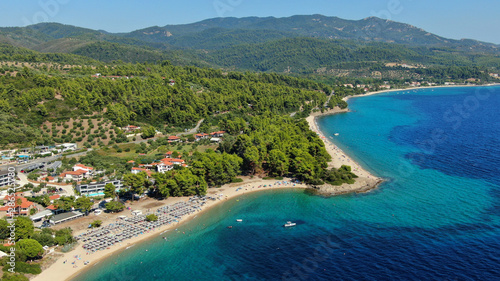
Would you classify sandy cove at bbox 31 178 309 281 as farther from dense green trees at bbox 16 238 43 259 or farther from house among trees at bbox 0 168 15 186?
house among trees at bbox 0 168 15 186

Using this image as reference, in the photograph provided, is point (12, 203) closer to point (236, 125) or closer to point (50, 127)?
point (50, 127)

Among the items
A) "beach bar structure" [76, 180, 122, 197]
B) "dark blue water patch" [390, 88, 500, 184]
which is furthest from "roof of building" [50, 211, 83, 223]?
"dark blue water patch" [390, 88, 500, 184]

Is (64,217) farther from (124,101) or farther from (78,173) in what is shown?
(124,101)

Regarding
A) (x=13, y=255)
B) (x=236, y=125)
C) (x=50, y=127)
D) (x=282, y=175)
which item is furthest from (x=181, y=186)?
(x=50, y=127)

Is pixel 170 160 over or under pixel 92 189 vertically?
over

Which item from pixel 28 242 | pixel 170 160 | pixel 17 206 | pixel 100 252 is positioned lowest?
pixel 100 252

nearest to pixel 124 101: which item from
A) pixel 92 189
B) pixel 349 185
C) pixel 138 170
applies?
pixel 138 170

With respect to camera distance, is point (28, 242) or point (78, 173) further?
point (78, 173)
